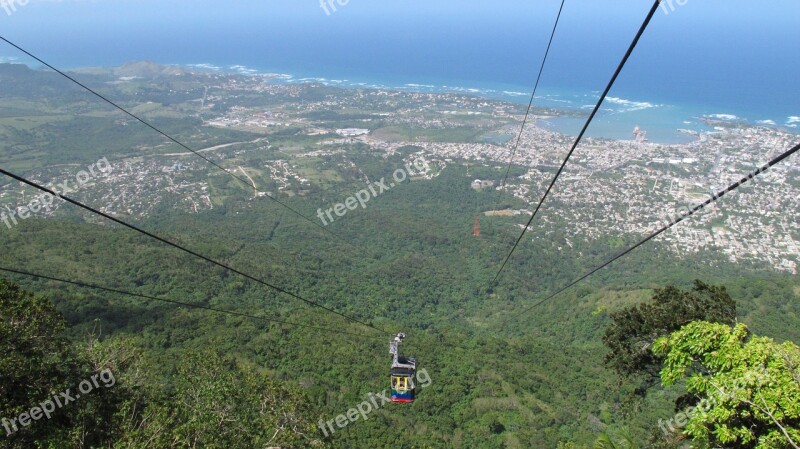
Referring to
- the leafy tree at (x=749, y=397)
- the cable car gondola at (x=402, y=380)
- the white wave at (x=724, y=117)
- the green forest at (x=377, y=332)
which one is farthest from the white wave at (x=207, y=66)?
the leafy tree at (x=749, y=397)

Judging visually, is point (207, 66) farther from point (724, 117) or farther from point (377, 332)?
point (377, 332)

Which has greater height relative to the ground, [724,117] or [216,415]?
[724,117]

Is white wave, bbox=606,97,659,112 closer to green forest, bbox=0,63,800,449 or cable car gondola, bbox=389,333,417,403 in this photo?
green forest, bbox=0,63,800,449

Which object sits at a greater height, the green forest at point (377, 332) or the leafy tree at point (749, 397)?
the leafy tree at point (749, 397)

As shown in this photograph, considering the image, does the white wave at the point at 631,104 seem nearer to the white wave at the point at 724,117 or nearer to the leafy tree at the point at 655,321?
the white wave at the point at 724,117

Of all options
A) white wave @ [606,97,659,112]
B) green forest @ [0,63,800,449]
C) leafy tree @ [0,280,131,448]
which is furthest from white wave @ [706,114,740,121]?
leafy tree @ [0,280,131,448]

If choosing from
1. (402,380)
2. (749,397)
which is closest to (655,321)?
(402,380)

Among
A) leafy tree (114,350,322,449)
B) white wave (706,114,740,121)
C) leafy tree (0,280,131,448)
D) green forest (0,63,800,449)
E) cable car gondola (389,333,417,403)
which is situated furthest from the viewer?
white wave (706,114,740,121)
